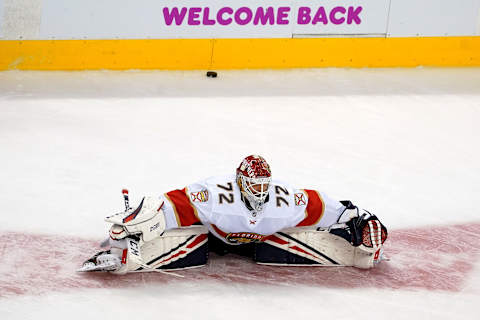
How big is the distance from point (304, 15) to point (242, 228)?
4.37 m

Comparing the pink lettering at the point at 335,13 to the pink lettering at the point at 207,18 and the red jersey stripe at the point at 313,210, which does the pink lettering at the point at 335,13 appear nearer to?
the pink lettering at the point at 207,18

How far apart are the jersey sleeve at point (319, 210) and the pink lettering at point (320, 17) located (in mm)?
4000

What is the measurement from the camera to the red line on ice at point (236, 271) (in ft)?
16.3

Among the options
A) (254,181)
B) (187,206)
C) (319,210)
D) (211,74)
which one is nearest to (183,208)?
(187,206)

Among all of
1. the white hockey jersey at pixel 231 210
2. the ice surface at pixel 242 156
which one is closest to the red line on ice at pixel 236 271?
the ice surface at pixel 242 156

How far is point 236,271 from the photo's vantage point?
524cm

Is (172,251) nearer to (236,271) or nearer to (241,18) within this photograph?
(236,271)

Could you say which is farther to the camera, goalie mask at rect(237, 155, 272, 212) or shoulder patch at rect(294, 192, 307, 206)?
shoulder patch at rect(294, 192, 307, 206)

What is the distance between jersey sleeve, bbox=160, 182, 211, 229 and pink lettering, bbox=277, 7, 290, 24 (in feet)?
13.6

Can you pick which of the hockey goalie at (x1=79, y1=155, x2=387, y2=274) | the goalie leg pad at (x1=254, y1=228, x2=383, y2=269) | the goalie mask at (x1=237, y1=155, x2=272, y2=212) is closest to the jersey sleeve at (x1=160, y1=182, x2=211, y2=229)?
the hockey goalie at (x1=79, y1=155, x2=387, y2=274)

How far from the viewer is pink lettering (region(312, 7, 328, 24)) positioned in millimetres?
8992

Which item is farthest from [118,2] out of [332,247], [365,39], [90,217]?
[332,247]

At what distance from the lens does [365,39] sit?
9.27m

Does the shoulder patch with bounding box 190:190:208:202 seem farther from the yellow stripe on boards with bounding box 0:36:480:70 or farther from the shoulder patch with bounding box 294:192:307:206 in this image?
the yellow stripe on boards with bounding box 0:36:480:70
